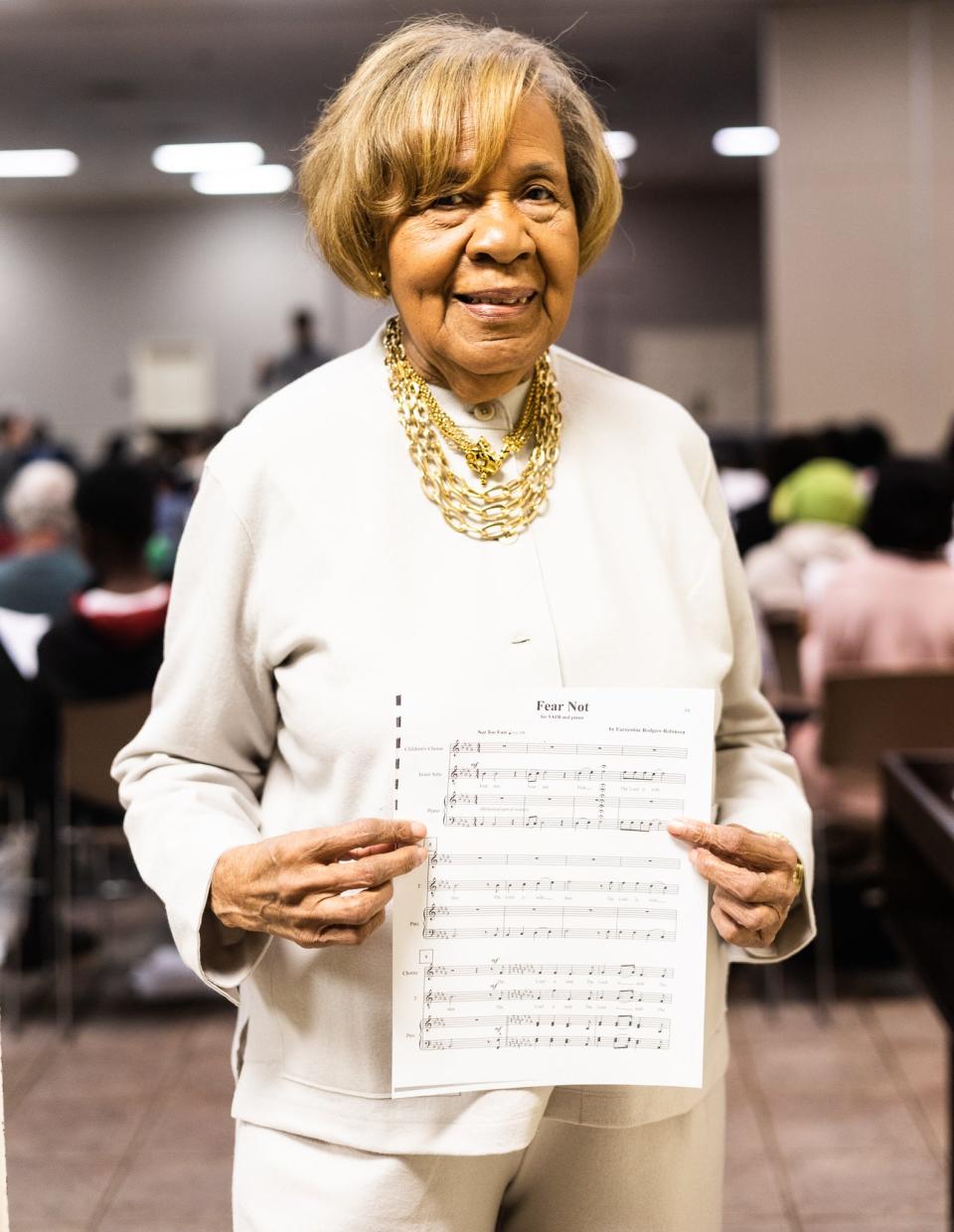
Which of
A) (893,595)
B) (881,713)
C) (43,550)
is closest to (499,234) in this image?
(881,713)

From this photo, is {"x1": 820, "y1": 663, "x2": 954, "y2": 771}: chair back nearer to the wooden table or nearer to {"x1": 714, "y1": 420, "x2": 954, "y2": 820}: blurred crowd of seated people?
{"x1": 714, "y1": 420, "x2": 954, "y2": 820}: blurred crowd of seated people

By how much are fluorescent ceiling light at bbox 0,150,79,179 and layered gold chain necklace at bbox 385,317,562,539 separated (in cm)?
1413

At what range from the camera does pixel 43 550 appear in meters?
5.07

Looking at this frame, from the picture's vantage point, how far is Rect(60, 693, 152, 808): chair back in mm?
3977

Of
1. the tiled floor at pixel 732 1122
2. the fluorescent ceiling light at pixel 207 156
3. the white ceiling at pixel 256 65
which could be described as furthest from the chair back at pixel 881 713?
the fluorescent ceiling light at pixel 207 156

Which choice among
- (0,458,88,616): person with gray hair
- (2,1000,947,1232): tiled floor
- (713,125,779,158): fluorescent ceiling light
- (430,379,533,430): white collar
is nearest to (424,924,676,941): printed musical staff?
(430,379,533,430): white collar

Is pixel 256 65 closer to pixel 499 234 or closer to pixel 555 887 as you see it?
pixel 499 234

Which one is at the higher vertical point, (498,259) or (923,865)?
(498,259)

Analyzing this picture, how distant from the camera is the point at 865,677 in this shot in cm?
395

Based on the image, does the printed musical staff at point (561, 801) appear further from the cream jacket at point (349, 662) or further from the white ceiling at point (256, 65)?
the white ceiling at point (256, 65)

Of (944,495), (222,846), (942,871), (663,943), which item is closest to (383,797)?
(222,846)

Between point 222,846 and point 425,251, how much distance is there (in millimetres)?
515

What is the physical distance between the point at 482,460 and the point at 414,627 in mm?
169

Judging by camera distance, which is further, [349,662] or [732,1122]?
[732,1122]
